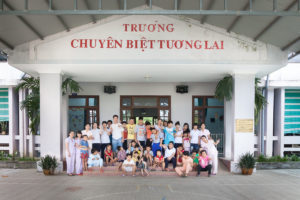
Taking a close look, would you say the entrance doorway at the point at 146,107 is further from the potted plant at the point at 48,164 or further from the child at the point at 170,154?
the potted plant at the point at 48,164

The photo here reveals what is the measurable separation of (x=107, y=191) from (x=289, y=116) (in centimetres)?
888

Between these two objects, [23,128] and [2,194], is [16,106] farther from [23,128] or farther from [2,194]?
[2,194]

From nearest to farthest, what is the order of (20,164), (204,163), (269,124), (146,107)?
(204,163) < (20,164) < (269,124) < (146,107)

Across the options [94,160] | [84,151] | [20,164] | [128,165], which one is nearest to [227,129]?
[128,165]

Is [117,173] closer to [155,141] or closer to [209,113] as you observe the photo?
[155,141]

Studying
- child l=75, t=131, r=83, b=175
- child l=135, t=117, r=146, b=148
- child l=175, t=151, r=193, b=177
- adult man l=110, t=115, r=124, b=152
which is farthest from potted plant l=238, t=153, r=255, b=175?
child l=75, t=131, r=83, b=175

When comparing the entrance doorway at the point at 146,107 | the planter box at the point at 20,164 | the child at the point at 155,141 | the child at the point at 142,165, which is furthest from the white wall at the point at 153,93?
the child at the point at 142,165

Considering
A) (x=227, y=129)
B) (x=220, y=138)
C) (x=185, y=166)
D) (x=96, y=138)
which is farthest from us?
(x=220, y=138)

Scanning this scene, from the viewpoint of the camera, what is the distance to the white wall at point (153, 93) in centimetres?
1181

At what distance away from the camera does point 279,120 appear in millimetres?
11633

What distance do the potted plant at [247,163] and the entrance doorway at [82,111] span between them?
20.3 ft

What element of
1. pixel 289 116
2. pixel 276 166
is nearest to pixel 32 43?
pixel 276 166

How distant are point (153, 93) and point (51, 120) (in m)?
4.62

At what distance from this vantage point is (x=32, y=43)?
26.6 ft
